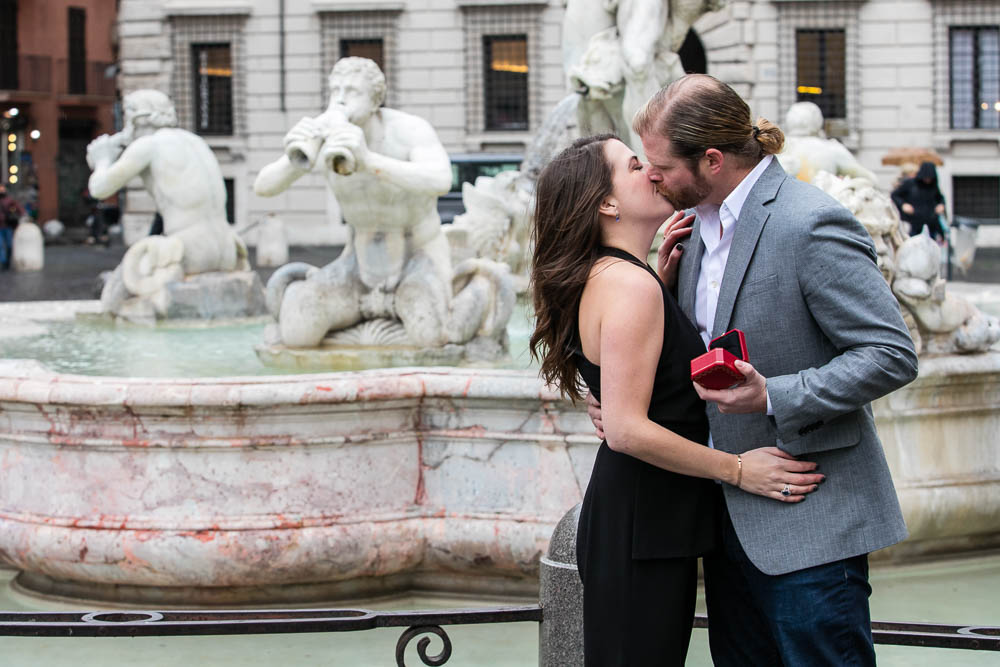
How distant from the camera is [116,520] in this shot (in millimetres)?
4301

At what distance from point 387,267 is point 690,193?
11.9 feet

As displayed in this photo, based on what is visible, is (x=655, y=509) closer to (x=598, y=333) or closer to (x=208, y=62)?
(x=598, y=333)

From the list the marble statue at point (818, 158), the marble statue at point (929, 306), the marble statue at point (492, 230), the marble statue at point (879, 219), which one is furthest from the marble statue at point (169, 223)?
the marble statue at point (929, 306)

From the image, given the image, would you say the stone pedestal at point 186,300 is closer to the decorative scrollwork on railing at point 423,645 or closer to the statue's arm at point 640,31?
the statue's arm at point 640,31

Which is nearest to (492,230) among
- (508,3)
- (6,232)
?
(6,232)

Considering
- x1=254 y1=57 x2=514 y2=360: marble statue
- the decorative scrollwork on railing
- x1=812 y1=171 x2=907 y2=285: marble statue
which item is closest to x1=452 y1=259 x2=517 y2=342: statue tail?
x1=254 y1=57 x2=514 y2=360: marble statue

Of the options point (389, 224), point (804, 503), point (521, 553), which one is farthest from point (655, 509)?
point (389, 224)

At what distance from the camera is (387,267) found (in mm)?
5930

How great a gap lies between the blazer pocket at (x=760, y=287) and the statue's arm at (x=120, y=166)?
6298mm

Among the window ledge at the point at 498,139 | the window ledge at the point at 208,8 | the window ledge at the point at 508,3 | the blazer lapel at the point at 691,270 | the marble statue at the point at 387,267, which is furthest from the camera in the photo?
the window ledge at the point at 208,8

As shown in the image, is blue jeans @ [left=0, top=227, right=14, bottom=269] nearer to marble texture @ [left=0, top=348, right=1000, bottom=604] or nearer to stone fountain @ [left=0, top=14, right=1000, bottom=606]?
stone fountain @ [left=0, top=14, right=1000, bottom=606]

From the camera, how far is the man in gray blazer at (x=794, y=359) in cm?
225

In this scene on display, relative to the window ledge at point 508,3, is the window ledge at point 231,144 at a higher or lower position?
lower

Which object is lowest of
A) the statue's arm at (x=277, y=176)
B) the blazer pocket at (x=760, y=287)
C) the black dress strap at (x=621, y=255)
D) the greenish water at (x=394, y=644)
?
the greenish water at (x=394, y=644)
